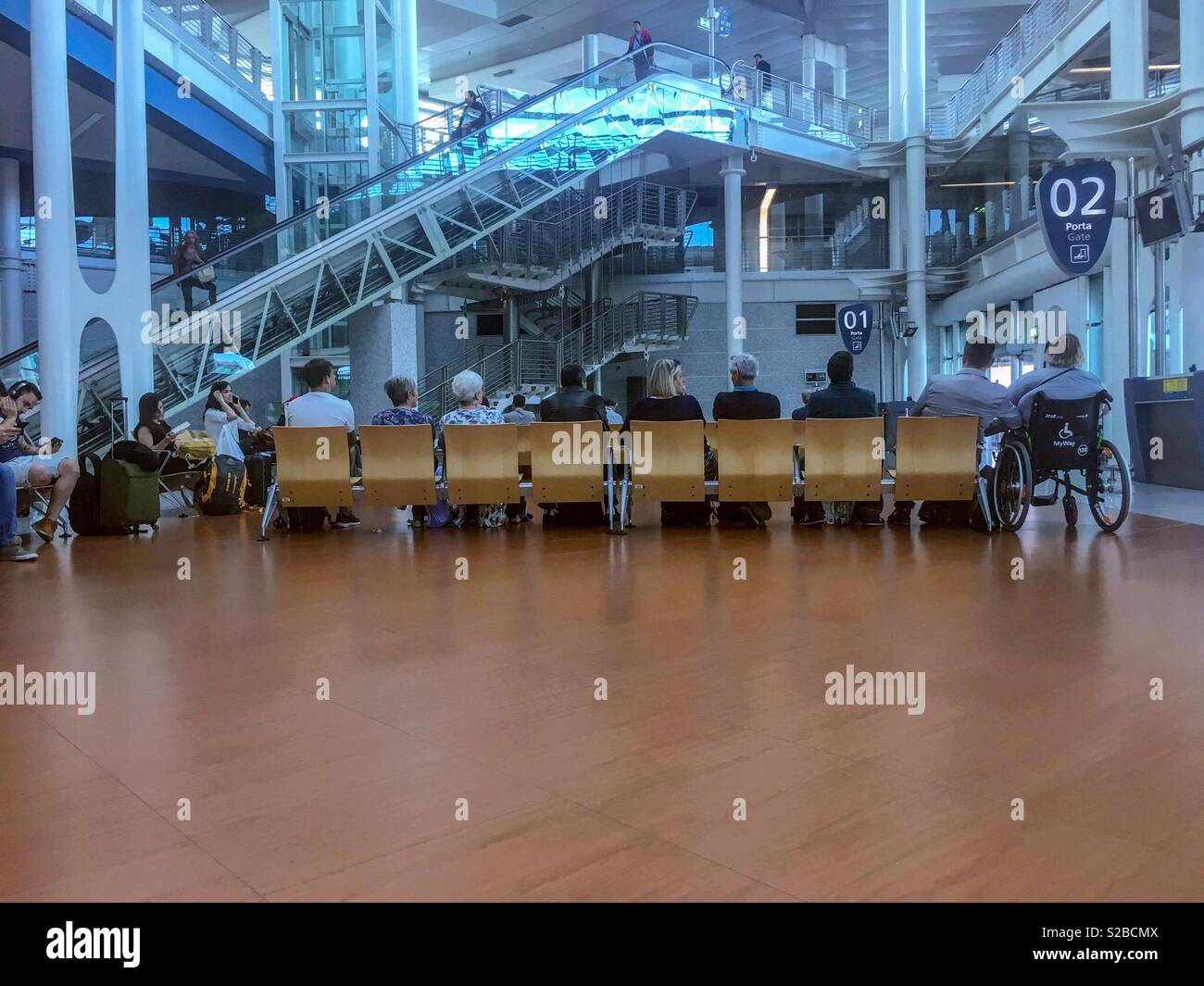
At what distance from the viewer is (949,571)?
6.08 meters

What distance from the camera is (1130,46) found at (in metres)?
15.0

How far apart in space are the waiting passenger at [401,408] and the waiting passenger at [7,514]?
2756 millimetres

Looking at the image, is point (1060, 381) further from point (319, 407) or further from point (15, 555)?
point (15, 555)

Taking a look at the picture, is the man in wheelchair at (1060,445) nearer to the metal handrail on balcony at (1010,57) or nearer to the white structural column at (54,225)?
the white structural column at (54,225)

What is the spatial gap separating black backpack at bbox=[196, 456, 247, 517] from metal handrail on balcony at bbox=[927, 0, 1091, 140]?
1522 cm

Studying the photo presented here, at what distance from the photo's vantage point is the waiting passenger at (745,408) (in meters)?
8.59

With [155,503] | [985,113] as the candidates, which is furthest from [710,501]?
[985,113]

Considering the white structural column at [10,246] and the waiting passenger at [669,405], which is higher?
the white structural column at [10,246]

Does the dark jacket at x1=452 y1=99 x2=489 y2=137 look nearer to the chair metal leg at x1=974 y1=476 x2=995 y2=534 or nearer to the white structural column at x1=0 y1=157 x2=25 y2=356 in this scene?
the white structural column at x1=0 y1=157 x2=25 y2=356

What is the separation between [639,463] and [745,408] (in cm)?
99

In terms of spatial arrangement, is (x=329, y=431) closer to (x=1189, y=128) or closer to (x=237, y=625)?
(x=237, y=625)

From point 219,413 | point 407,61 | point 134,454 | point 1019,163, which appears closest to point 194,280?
point 219,413

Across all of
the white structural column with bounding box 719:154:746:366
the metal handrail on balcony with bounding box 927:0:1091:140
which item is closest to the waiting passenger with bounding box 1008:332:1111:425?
the metal handrail on balcony with bounding box 927:0:1091:140

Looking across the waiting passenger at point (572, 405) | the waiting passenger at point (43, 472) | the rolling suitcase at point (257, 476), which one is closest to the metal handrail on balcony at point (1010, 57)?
the waiting passenger at point (572, 405)
